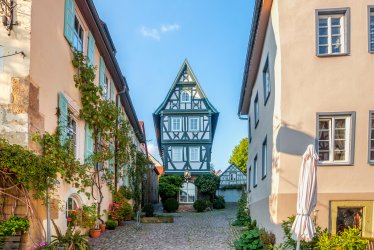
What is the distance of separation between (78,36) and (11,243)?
608 centimetres

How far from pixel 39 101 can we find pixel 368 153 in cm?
734

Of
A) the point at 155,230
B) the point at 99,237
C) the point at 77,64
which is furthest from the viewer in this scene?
the point at 155,230

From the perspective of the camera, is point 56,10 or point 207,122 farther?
point 207,122

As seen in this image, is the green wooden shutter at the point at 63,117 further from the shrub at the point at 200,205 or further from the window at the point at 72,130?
the shrub at the point at 200,205

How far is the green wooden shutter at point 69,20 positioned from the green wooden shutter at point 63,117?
5.33 ft

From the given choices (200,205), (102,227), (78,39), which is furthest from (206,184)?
(78,39)

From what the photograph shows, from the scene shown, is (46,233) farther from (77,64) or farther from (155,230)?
(155,230)

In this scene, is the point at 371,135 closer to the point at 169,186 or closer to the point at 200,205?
the point at 200,205

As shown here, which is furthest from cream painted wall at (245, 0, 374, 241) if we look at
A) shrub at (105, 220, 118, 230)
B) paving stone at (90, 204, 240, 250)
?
shrub at (105, 220, 118, 230)

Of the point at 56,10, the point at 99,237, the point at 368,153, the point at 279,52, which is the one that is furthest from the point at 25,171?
the point at 368,153

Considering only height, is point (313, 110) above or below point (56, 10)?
below

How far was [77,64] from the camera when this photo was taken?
9.20 m

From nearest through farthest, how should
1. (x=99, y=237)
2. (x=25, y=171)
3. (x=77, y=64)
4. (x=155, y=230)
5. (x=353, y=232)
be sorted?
(x=25, y=171), (x=353, y=232), (x=77, y=64), (x=99, y=237), (x=155, y=230)

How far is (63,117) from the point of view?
26.8ft
